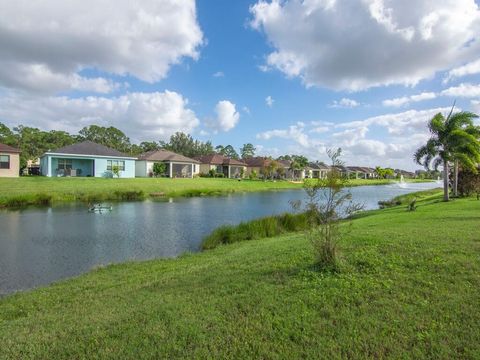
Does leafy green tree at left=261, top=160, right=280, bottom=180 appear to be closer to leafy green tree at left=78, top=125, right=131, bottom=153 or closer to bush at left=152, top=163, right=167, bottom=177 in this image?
bush at left=152, top=163, right=167, bottom=177

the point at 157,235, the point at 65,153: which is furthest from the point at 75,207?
the point at 65,153

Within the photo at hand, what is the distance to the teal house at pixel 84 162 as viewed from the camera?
4219 cm

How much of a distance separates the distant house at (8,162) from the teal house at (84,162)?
12.7 feet

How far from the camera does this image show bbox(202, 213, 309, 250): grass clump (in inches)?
585

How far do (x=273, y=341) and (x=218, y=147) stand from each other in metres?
108

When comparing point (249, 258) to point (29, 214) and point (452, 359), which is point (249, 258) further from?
point (29, 214)

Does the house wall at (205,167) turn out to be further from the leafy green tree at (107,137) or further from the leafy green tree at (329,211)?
the leafy green tree at (329,211)

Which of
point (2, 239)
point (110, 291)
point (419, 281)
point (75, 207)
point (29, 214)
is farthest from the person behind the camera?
point (75, 207)

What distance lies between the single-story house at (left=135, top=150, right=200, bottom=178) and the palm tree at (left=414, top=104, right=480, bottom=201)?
41060mm

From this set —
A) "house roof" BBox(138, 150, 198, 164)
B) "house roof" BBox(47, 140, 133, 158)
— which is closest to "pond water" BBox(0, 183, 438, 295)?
"house roof" BBox(47, 140, 133, 158)

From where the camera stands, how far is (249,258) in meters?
9.04

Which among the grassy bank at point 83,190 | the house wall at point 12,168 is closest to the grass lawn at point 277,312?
the grassy bank at point 83,190

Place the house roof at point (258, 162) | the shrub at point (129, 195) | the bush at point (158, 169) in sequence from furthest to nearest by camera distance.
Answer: the house roof at point (258, 162)
the bush at point (158, 169)
the shrub at point (129, 195)

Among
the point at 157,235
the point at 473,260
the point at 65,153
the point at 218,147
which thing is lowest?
the point at 157,235
